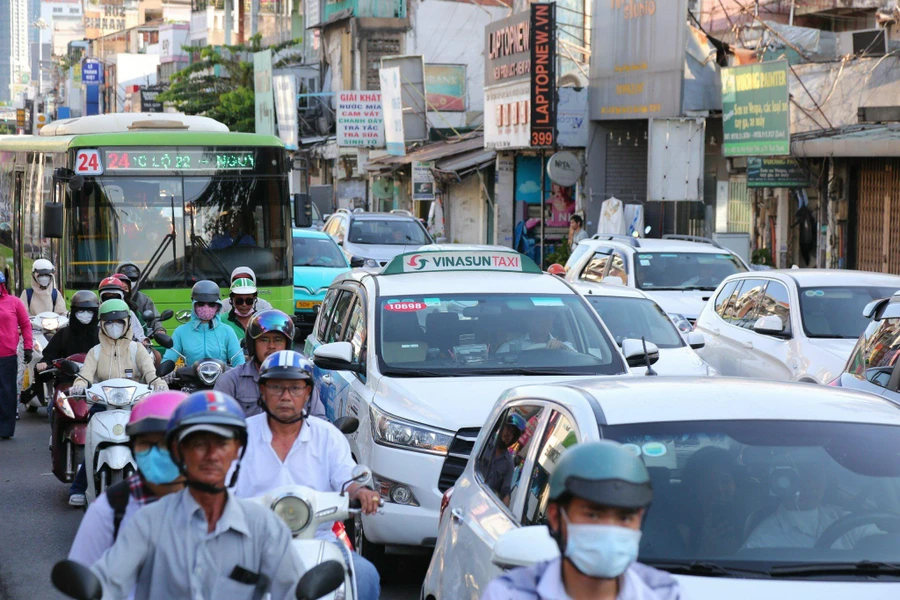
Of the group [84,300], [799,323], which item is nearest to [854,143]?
[799,323]

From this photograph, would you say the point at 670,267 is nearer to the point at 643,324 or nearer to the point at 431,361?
the point at 643,324

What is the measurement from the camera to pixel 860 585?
13.0 ft

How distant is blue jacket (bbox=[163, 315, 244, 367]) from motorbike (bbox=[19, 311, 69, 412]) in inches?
160

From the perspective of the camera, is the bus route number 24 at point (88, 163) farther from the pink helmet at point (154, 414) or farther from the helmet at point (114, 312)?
the pink helmet at point (154, 414)

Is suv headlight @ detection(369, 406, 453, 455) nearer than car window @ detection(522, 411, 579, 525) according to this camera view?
No

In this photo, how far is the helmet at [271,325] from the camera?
7.03 m

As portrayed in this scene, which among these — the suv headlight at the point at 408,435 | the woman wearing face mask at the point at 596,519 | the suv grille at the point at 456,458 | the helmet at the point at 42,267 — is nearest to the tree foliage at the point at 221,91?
the helmet at the point at 42,267

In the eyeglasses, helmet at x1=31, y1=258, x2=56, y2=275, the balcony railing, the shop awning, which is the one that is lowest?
the eyeglasses

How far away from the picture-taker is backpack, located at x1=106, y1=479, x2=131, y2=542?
379cm

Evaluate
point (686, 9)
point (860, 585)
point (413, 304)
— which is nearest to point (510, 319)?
point (413, 304)

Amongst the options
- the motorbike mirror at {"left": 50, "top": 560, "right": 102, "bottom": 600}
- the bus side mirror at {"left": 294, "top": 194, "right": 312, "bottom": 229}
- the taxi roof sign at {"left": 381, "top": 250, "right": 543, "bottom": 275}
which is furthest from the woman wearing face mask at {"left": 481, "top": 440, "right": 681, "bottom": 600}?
the bus side mirror at {"left": 294, "top": 194, "right": 312, "bottom": 229}

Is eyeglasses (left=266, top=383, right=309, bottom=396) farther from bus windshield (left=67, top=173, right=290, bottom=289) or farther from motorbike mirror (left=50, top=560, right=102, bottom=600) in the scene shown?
bus windshield (left=67, top=173, right=290, bottom=289)

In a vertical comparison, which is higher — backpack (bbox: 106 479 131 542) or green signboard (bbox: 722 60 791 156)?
green signboard (bbox: 722 60 791 156)

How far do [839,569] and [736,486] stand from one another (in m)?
0.47
